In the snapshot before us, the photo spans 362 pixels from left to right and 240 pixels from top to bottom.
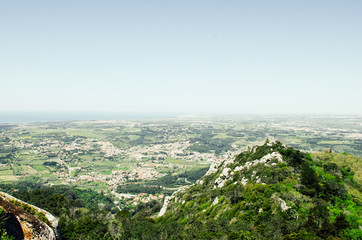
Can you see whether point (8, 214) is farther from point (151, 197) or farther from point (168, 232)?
point (151, 197)

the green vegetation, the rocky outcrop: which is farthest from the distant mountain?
the green vegetation

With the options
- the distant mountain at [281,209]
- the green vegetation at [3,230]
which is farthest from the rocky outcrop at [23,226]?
the distant mountain at [281,209]

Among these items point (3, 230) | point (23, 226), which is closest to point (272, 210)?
point (23, 226)

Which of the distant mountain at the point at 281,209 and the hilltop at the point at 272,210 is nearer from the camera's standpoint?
the distant mountain at the point at 281,209

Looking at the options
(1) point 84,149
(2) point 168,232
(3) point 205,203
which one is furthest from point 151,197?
(1) point 84,149

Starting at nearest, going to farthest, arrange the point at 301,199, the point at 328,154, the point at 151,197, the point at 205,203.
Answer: the point at 301,199 → the point at 205,203 → the point at 328,154 → the point at 151,197

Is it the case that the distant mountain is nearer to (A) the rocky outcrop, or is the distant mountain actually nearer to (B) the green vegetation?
(A) the rocky outcrop

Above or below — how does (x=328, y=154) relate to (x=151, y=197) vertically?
above

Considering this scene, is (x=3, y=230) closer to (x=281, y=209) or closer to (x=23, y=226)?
(x=23, y=226)

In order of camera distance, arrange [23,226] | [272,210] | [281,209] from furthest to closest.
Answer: [272,210]
[281,209]
[23,226]

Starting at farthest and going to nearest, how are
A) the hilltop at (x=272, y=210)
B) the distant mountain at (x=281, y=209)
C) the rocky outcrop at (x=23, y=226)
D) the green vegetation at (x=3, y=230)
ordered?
the hilltop at (x=272, y=210)
the distant mountain at (x=281, y=209)
the rocky outcrop at (x=23, y=226)
the green vegetation at (x=3, y=230)

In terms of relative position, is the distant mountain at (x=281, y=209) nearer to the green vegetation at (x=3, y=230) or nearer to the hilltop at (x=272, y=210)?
the hilltop at (x=272, y=210)
